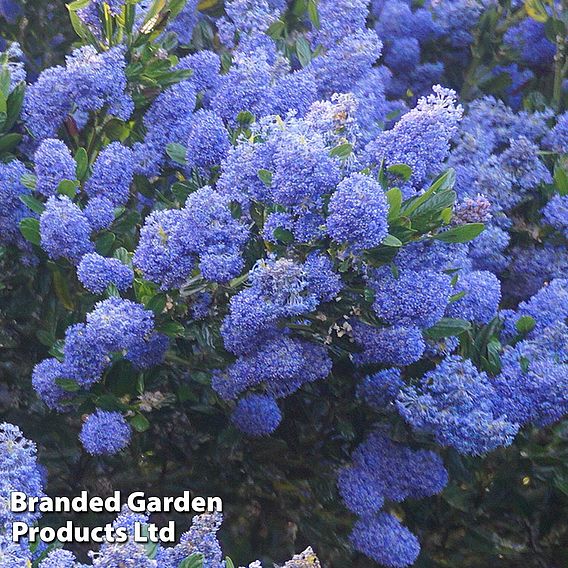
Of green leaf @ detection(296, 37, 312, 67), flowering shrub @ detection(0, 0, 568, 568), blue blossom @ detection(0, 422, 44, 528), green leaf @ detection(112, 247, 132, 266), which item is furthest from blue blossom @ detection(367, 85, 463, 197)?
blue blossom @ detection(0, 422, 44, 528)

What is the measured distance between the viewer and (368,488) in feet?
10.6

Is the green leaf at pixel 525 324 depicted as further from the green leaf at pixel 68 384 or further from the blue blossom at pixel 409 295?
the green leaf at pixel 68 384

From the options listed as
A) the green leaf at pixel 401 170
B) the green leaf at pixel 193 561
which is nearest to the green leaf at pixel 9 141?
the green leaf at pixel 401 170

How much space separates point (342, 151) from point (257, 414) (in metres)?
0.95

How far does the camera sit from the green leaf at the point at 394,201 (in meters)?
2.71

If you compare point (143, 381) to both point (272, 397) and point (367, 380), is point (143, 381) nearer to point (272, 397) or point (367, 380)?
point (272, 397)

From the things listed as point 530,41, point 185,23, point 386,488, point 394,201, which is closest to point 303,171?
point 394,201

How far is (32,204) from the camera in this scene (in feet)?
10.1

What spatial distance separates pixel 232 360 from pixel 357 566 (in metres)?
1.22

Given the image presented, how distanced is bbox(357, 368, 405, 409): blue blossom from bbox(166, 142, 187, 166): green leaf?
948 millimetres

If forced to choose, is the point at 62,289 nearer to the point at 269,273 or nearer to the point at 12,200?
the point at 12,200

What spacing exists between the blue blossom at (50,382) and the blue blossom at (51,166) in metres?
0.54

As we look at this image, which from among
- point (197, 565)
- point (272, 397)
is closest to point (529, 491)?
point (272, 397)

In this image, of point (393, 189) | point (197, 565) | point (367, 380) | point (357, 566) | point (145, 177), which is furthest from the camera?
point (357, 566)
